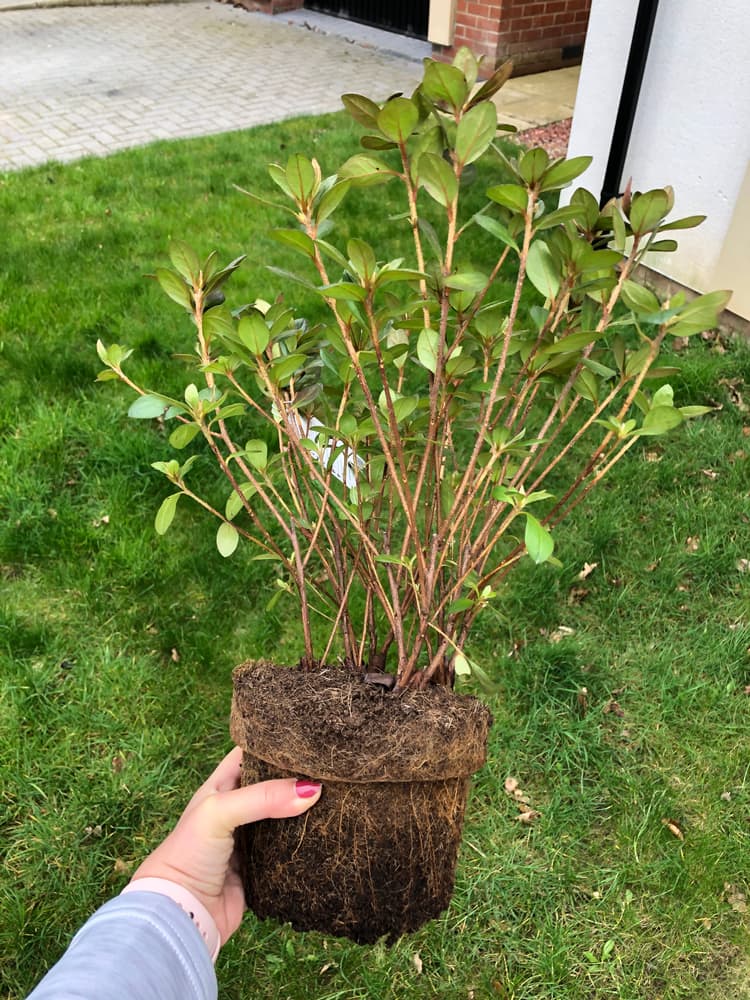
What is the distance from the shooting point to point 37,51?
870 cm

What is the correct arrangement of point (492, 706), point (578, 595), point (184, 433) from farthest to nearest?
point (578, 595) → point (492, 706) → point (184, 433)

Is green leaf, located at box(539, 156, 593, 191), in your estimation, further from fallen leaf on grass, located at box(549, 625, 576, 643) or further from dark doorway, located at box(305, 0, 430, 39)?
dark doorway, located at box(305, 0, 430, 39)

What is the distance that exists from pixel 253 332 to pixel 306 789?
79cm

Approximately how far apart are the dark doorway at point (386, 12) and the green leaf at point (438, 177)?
919 centimetres

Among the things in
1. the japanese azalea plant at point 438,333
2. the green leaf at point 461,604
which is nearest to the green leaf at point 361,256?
the japanese azalea plant at point 438,333

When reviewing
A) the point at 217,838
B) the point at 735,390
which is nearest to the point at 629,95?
the point at 735,390

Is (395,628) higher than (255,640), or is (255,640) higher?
(395,628)

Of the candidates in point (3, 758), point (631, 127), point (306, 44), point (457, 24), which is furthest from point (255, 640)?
point (306, 44)

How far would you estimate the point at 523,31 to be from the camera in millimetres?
7379

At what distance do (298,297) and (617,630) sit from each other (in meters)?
2.49

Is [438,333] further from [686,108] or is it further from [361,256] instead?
[686,108]

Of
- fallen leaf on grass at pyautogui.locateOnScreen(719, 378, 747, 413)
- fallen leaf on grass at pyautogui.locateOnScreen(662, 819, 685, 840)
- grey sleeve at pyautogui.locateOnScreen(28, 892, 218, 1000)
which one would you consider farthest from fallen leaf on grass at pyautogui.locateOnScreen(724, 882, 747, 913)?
fallen leaf on grass at pyautogui.locateOnScreen(719, 378, 747, 413)

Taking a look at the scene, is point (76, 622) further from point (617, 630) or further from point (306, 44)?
point (306, 44)

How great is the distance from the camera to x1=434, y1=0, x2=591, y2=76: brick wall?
719 centimetres
